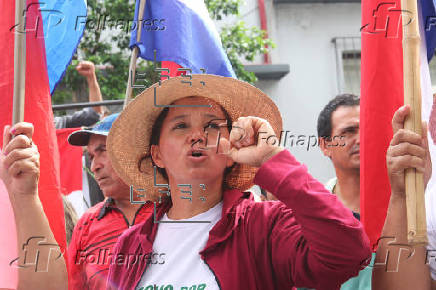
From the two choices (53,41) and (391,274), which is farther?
(53,41)

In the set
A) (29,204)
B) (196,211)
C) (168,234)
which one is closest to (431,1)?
(196,211)

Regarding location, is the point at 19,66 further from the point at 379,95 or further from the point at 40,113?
the point at 379,95

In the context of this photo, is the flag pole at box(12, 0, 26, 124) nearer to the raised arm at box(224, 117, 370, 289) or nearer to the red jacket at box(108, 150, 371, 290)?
the red jacket at box(108, 150, 371, 290)

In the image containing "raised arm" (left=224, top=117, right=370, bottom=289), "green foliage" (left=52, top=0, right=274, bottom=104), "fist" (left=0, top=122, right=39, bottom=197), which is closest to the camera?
"raised arm" (left=224, top=117, right=370, bottom=289)

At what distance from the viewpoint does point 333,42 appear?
933 centimetres

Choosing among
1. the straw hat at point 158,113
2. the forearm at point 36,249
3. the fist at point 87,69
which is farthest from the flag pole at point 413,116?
the fist at point 87,69

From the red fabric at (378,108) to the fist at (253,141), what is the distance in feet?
1.98

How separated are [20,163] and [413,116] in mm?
1360

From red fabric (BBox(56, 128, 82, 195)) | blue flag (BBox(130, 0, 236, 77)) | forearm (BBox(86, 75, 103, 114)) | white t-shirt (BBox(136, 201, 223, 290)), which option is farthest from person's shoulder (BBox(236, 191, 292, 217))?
forearm (BBox(86, 75, 103, 114))

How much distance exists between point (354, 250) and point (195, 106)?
919 mm

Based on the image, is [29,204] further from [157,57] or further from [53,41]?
[157,57]

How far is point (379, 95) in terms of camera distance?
214 centimetres

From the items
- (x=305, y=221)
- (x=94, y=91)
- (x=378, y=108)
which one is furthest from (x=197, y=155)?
(x=94, y=91)

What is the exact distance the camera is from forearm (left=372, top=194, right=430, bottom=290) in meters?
1.82
